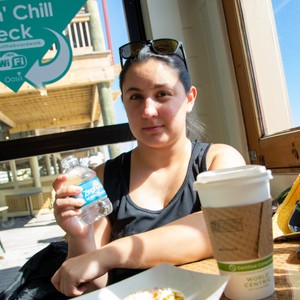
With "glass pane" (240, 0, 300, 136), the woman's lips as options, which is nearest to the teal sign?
"glass pane" (240, 0, 300, 136)

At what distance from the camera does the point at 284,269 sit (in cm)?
67

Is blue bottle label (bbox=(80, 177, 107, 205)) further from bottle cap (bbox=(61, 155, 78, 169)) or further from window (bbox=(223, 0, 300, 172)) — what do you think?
window (bbox=(223, 0, 300, 172))

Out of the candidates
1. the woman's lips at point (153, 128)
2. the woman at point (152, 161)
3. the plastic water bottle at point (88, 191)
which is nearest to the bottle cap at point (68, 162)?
the plastic water bottle at point (88, 191)

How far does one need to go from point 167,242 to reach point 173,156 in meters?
0.48

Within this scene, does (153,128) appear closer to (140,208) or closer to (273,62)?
(140,208)

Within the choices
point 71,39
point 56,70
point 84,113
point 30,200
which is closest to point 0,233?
point 30,200

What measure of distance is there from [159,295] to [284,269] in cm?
24

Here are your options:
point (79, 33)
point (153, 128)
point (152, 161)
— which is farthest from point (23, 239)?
point (153, 128)

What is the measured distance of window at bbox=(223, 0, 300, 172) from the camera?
6.69 ft

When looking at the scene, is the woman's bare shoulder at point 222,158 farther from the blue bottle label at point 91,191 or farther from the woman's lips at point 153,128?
the blue bottle label at point 91,191

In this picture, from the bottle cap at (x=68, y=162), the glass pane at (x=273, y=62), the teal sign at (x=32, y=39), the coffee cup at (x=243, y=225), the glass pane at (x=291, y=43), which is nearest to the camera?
the coffee cup at (x=243, y=225)

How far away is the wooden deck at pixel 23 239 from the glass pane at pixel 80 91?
707mm

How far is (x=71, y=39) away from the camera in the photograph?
2.73 meters

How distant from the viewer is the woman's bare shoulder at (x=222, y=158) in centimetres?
111
